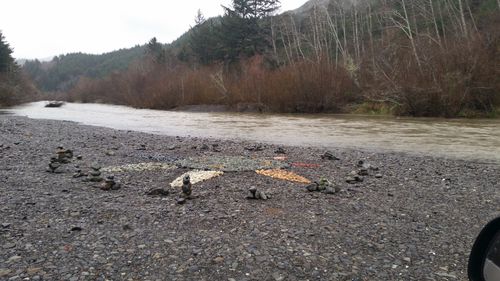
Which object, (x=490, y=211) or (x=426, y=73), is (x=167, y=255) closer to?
(x=490, y=211)

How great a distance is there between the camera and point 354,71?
41688 millimetres

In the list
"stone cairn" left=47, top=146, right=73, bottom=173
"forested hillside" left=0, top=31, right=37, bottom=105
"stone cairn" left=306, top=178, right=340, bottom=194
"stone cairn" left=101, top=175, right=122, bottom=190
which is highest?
"forested hillside" left=0, top=31, right=37, bottom=105

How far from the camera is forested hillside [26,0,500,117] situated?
2945 centimetres

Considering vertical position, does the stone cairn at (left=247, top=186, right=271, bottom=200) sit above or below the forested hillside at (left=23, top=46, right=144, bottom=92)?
below

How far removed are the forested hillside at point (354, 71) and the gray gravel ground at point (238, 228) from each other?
22924mm

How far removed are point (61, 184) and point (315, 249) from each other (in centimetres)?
537

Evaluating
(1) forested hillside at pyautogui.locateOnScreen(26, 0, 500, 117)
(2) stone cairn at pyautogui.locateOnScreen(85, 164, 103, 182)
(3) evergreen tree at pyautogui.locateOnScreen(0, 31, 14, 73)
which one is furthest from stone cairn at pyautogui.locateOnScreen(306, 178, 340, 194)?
(3) evergreen tree at pyautogui.locateOnScreen(0, 31, 14, 73)

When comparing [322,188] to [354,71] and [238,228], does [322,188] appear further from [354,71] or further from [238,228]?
[354,71]

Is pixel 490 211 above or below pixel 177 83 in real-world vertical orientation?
below

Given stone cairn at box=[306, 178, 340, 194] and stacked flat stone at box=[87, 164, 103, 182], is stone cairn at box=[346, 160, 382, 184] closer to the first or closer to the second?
stone cairn at box=[306, 178, 340, 194]

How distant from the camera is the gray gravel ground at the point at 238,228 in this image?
14.2 feet

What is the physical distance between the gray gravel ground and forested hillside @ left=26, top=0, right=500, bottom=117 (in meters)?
22.9

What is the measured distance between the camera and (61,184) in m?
7.80

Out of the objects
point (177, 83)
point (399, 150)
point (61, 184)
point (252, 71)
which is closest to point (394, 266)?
point (61, 184)
